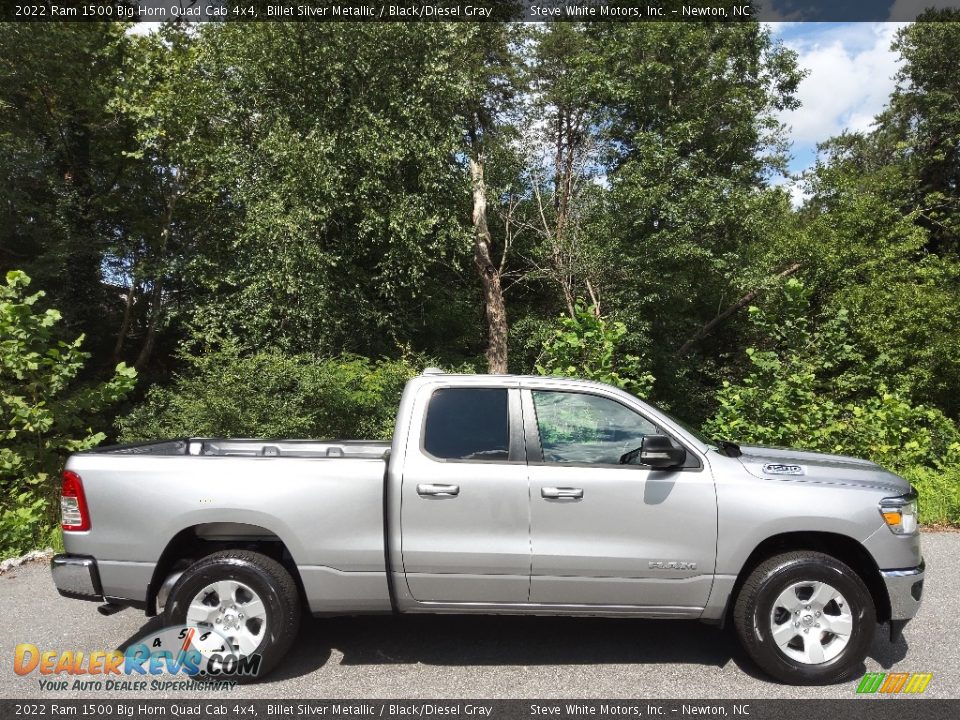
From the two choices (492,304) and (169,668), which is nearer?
(169,668)

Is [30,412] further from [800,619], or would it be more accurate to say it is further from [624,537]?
[800,619]

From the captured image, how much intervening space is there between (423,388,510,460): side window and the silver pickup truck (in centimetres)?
11

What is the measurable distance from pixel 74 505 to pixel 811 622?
171 inches

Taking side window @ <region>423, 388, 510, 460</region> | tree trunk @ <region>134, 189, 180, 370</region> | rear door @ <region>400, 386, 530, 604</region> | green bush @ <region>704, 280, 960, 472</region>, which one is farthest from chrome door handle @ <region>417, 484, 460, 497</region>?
tree trunk @ <region>134, 189, 180, 370</region>

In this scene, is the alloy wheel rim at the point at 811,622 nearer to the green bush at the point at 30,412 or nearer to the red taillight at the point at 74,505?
the red taillight at the point at 74,505

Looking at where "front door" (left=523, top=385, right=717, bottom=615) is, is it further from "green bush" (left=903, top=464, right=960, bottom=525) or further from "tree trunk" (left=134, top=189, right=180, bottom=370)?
"tree trunk" (left=134, top=189, right=180, bottom=370)

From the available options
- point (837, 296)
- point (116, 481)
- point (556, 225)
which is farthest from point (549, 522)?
point (556, 225)

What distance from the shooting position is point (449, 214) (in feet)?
47.5

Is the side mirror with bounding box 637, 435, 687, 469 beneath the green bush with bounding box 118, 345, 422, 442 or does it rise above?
above

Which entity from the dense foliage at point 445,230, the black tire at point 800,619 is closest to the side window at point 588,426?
the black tire at point 800,619

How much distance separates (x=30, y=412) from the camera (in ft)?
23.4

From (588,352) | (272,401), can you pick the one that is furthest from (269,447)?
(588,352)

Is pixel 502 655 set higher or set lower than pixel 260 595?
lower

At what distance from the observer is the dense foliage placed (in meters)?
10.7
